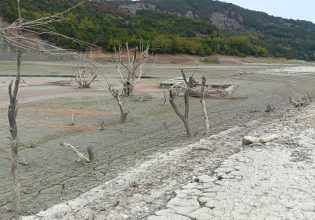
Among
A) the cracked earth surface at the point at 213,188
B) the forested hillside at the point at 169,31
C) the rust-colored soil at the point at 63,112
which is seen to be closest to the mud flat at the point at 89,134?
the rust-colored soil at the point at 63,112

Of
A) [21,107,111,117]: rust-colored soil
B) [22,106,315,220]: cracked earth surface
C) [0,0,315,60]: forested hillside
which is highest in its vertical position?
[0,0,315,60]: forested hillside

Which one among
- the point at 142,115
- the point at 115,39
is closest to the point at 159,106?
the point at 142,115

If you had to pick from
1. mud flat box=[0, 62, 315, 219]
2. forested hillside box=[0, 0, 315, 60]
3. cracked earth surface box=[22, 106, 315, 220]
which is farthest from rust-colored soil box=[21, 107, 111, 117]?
cracked earth surface box=[22, 106, 315, 220]

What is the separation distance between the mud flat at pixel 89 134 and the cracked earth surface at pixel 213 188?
7.4 inches

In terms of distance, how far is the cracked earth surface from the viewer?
5.78 meters

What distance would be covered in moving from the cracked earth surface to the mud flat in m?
0.19

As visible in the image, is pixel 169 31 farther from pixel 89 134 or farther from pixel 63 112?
pixel 89 134

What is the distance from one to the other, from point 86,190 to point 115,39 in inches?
1733

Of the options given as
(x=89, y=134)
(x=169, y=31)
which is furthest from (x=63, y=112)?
(x=169, y=31)

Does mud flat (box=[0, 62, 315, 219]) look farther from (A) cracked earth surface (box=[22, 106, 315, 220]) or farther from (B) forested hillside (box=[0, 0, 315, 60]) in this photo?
(B) forested hillside (box=[0, 0, 315, 60])

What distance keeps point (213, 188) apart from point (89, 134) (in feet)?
21.4

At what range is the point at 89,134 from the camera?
1250 centimetres

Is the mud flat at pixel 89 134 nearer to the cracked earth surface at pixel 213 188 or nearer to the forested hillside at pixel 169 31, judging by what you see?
the cracked earth surface at pixel 213 188

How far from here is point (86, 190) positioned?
7.39 m
